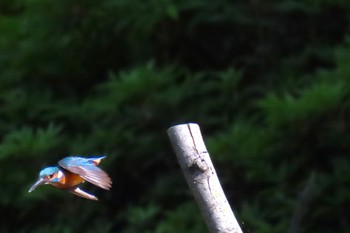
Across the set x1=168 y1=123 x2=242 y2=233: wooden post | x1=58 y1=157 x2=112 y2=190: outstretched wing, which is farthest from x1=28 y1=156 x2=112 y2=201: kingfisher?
x1=168 y1=123 x2=242 y2=233: wooden post

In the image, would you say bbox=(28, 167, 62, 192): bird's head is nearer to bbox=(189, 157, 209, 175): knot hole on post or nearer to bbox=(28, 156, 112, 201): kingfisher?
bbox=(28, 156, 112, 201): kingfisher

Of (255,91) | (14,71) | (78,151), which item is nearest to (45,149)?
(78,151)

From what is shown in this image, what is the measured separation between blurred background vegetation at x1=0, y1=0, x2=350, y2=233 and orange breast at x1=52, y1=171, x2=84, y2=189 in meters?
1.67

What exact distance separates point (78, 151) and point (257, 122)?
2.17ft

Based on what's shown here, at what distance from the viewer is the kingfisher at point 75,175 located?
6.63 ft

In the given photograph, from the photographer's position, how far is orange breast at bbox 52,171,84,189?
2.09 m

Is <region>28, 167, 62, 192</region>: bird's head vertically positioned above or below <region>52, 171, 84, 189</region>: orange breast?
above

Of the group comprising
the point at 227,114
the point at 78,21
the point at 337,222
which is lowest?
the point at 337,222

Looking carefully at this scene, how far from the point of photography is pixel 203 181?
6.01 ft

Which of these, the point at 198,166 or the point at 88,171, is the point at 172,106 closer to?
the point at 88,171

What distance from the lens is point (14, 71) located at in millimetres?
4402

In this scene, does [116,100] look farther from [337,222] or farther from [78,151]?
[337,222]

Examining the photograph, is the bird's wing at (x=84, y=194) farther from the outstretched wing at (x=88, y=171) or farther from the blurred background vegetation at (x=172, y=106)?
the blurred background vegetation at (x=172, y=106)

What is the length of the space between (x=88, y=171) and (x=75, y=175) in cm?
9
